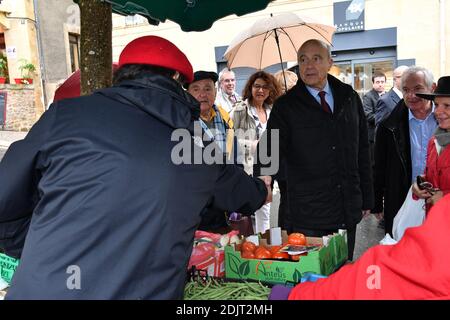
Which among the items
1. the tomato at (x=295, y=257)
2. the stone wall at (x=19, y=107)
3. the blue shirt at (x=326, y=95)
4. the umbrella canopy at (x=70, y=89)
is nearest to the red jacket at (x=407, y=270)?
the tomato at (x=295, y=257)

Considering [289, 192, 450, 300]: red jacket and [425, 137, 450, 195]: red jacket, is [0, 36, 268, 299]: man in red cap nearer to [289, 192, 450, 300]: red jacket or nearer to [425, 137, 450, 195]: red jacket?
[289, 192, 450, 300]: red jacket

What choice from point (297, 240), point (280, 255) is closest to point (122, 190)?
point (280, 255)

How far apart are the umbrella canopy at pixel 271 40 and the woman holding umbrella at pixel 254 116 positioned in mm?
481

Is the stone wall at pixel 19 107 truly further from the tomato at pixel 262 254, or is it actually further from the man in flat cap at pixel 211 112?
the tomato at pixel 262 254

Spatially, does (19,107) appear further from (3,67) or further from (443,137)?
(443,137)

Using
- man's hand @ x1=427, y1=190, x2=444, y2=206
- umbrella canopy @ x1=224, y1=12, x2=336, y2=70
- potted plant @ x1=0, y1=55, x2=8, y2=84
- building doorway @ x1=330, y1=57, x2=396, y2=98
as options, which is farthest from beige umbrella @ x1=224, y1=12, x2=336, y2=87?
potted plant @ x1=0, y1=55, x2=8, y2=84

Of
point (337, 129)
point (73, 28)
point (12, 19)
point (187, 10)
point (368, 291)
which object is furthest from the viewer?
point (73, 28)

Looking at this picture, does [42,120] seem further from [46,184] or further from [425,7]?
[425,7]

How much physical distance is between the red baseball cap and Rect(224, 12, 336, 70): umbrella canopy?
248cm

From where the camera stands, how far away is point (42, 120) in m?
1.41

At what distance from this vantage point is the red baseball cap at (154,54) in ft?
4.90
